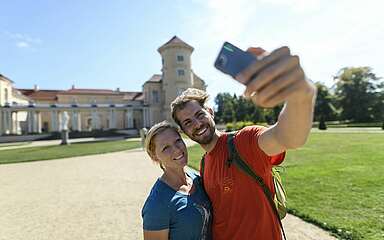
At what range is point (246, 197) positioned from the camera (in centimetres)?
183

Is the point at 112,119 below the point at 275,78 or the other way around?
the other way around

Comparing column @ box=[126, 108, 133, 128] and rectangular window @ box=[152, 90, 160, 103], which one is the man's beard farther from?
column @ box=[126, 108, 133, 128]

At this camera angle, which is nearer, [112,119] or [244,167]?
[244,167]

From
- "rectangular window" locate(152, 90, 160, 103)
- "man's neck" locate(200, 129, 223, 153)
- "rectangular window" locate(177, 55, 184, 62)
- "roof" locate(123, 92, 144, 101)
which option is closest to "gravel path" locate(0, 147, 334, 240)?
"man's neck" locate(200, 129, 223, 153)

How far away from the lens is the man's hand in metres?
1.03

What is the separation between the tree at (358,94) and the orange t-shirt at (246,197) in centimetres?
6563

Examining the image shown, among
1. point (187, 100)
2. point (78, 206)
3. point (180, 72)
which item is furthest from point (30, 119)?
point (187, 100)

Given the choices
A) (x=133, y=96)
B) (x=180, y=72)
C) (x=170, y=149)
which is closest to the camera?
(x=170, y=149)

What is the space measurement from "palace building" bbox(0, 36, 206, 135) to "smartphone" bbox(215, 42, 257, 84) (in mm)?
51279

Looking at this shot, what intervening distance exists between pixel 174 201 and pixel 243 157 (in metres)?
0.48

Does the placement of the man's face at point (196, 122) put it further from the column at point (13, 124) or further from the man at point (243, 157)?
the column at point (13, 124)

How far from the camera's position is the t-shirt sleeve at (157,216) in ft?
6.07

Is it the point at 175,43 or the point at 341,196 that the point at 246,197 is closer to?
the point at 341,196

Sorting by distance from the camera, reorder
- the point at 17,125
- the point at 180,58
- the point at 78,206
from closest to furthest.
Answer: the point at 78,206
the point at 180,58
the point at 17,125
